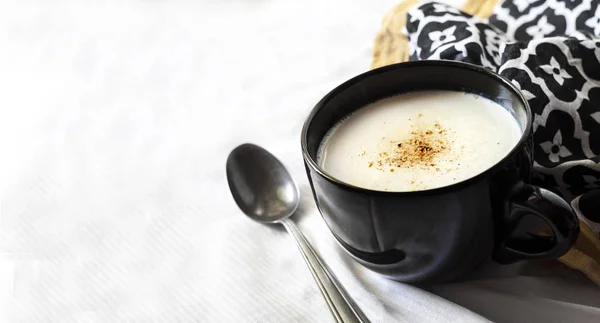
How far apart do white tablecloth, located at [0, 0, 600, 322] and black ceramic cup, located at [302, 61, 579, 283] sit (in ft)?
0.12

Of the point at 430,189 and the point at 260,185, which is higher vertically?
the point at 430,189

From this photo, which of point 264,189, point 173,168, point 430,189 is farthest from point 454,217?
point 173,168

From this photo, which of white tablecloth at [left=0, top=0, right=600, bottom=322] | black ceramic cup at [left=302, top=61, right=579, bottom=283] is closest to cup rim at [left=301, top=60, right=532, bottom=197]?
black ceramic cup at [left=302, top=61, right=579, bottom=283]

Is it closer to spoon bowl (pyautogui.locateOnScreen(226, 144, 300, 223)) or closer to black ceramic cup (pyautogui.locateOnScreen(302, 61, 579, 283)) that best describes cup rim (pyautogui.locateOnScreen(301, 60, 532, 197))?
black ceramic cup (pyautogui.locateOnScreen(302, 61, 579, 283))

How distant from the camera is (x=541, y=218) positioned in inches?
15.4

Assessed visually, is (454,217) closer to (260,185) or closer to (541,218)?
(541,218)

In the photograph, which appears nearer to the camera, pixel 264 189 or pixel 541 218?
pixel 541 218

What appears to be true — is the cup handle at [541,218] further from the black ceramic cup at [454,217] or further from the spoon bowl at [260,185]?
the spoon bowl at [260,185]

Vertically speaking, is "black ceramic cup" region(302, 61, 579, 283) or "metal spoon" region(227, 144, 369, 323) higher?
"black ceramic cup" region(302, 61, 579, 283)

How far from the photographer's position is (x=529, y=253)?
1.36ft

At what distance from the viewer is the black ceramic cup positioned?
38 cm

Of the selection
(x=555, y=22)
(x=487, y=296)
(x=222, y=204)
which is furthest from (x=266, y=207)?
(x=555, y=22)

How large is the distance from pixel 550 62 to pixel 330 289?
0.89 feet

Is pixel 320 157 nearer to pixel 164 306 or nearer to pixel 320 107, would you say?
pixel 320 107
